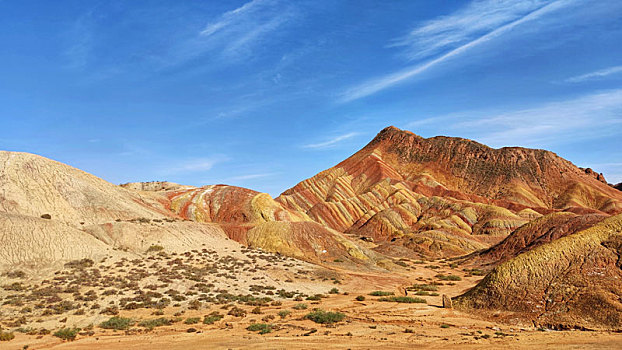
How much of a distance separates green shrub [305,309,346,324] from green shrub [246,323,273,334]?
2.41m

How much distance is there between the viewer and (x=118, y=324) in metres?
20.4

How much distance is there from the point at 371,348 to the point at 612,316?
1052 centimetres

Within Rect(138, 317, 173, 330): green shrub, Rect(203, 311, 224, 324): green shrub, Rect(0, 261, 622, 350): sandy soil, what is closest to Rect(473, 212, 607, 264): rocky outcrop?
Rect(0, 261, 622, 350): sandy soil

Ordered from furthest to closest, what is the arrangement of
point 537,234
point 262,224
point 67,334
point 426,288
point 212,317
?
point 262,224
point 537,234
point 426,288
point 212,317
point 67,334

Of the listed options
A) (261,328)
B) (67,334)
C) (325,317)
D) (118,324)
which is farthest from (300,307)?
(67,334)

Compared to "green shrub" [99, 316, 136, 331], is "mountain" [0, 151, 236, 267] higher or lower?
higher

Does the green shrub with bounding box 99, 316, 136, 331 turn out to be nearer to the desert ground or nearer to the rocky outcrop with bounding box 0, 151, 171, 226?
the desert ground

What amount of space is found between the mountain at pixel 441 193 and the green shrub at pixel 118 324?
52.4 m

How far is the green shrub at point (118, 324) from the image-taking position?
2017cm

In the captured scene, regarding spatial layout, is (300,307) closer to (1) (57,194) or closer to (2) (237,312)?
(2) (237,312)

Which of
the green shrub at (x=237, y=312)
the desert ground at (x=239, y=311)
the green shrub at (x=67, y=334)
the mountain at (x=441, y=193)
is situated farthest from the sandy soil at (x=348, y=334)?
the mountain at (x=441, y=193)

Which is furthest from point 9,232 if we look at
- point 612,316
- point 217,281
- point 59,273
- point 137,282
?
point 612,316

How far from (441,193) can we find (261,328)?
93778 millimetres

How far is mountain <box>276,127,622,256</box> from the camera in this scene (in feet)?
259
